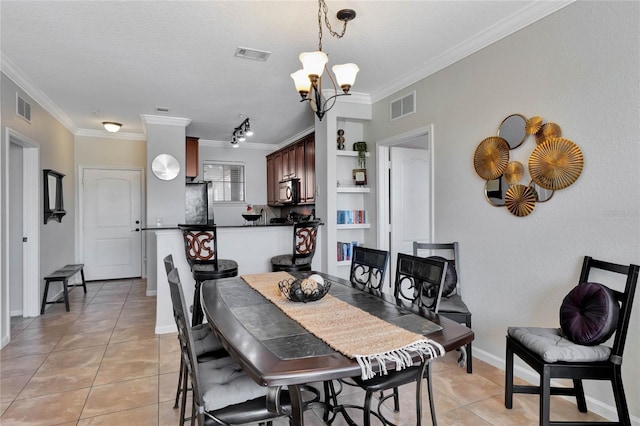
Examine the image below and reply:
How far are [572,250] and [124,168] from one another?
6.61 m

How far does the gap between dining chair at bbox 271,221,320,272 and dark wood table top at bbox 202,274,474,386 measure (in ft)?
4.47

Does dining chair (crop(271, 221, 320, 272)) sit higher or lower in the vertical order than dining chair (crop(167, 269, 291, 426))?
higher

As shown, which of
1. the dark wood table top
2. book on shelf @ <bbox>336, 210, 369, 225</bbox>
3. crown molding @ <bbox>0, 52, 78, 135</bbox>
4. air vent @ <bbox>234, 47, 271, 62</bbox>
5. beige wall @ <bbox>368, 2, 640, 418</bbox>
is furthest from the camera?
book on shelf @ <bbox>336, 210, 369, 225</bbox>

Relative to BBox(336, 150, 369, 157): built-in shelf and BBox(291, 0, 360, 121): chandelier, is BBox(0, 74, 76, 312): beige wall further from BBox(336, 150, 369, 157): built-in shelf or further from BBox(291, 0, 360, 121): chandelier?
BBox(336, 150, 369, 157): built-in shelf

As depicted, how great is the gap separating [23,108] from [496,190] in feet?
15.5

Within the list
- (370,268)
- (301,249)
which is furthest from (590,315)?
(301,249)

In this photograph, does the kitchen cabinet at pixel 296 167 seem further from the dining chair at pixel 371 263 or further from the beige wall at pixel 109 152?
the dining chair at pixel 371 263

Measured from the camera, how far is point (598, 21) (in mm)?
2166

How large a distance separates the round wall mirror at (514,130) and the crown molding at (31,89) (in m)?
4.18

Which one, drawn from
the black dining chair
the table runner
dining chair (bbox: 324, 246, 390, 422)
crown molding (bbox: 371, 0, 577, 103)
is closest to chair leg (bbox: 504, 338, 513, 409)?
dining chair (bbox: 324, 246, 390, 422)

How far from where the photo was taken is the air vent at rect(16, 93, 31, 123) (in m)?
3.76

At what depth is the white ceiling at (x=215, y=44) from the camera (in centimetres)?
245

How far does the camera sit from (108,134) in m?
6.29

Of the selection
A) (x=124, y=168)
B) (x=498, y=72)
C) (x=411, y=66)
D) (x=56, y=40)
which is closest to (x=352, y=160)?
(x=411, y=66)
